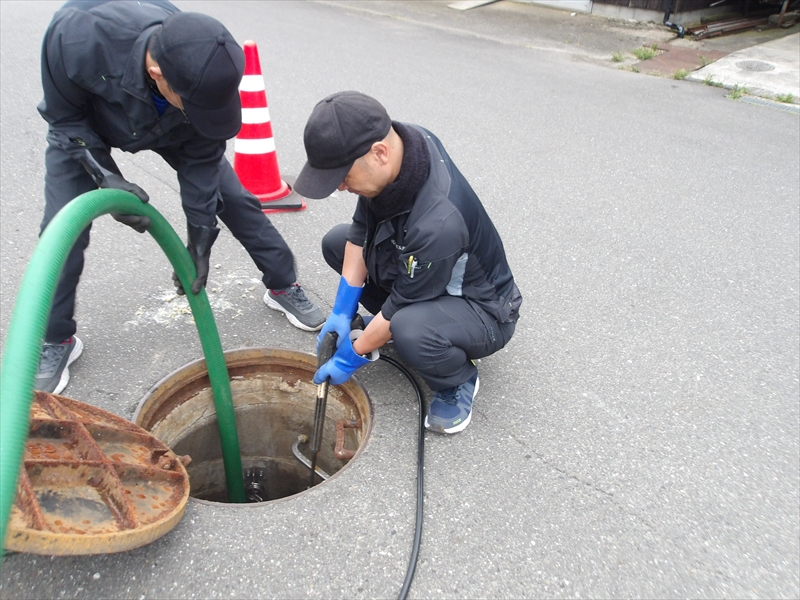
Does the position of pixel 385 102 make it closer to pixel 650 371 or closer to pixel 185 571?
pixel 650 371

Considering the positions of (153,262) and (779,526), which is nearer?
(779,526)

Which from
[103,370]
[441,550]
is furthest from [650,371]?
[103,370]

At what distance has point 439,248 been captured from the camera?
2.04 meters

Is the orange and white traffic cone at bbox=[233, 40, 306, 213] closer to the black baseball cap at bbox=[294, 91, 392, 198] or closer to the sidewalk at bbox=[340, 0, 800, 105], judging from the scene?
the black baseball cap at bbox=[294, 91, 392, 198]

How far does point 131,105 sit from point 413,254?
1039 millimetres

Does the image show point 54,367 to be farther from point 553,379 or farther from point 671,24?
point 671,24

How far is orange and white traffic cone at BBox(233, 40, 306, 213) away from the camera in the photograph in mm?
3695

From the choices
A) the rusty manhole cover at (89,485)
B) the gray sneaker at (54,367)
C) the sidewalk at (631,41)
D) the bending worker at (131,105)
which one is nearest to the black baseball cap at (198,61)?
the bending worker at (131,105)

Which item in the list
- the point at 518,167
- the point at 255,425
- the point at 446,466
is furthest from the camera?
the point at 518,167

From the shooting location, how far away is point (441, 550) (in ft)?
6.44

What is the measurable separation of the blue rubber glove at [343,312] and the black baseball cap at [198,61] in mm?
844

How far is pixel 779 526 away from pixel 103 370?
97.7 inches

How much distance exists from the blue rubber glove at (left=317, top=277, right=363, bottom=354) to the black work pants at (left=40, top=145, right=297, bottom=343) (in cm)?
43

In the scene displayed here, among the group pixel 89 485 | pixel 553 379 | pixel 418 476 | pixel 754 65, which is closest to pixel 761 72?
pixel 754 65
